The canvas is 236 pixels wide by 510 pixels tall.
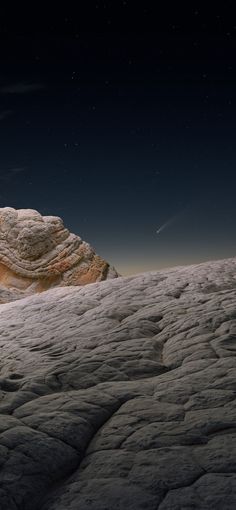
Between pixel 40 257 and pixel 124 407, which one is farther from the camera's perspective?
pixel 40 257

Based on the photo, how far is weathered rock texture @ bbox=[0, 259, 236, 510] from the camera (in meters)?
4.18

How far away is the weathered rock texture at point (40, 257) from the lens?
19672mm

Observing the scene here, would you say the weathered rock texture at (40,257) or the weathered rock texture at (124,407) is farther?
the weathered rock texture at (40,257)

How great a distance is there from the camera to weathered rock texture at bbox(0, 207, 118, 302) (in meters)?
19.7

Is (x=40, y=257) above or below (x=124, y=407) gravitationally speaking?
above

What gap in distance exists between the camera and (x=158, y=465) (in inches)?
173

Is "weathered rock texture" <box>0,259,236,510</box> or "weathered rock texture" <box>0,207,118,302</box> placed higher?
"weathered rock texture" <box>0,207,118,302</box>

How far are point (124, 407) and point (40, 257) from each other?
48.7 ft

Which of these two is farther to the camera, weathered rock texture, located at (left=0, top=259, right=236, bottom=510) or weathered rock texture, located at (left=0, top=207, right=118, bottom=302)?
weathered rock texture, located at (left=0, top=207, right=118, bottom=302)

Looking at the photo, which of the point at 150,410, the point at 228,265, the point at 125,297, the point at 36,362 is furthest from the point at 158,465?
the point at 228,265

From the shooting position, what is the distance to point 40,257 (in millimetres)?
20125

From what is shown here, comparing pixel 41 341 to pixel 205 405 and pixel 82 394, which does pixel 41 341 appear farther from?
pixel 205 405

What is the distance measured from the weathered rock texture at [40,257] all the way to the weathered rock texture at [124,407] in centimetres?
905

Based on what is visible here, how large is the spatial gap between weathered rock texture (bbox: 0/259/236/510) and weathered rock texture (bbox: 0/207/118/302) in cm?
905
